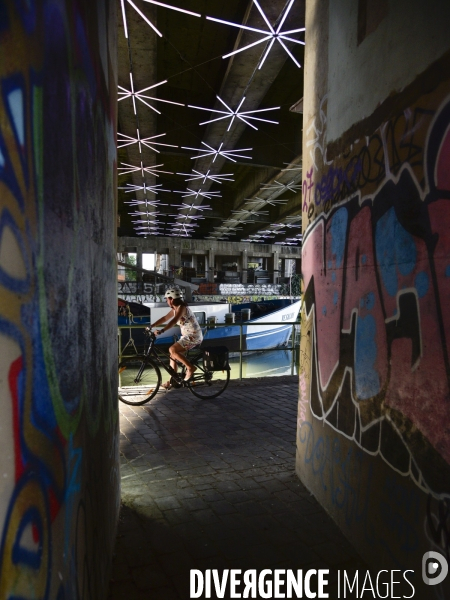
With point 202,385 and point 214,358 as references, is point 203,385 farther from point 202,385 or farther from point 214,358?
point 214,358

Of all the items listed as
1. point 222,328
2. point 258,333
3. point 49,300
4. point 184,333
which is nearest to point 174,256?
point 258,333

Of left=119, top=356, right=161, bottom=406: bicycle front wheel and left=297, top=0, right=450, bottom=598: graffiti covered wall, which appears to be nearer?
left=297, top=0, right=450, bottom=598: graffiti covered wall

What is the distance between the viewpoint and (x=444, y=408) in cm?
210

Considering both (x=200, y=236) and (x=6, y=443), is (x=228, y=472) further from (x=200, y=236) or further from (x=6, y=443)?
(x=200, y=236)

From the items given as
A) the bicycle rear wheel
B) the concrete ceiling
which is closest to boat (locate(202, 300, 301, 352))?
the concrete ceiling

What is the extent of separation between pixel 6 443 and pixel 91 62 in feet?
6.23

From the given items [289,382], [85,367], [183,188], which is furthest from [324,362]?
[183,188]

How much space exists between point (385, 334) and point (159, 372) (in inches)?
182

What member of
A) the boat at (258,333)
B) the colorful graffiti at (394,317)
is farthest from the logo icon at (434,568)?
the boat at (258,333)

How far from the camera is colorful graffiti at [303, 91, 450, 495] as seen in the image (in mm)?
2133

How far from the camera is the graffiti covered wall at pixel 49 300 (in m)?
1.09

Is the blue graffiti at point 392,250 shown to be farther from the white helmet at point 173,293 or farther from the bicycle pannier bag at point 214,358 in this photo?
the bicycle pannier bag at point 214,358

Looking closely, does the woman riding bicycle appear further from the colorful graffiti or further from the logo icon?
the logo icon

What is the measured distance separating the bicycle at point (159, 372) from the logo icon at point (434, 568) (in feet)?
15.8
